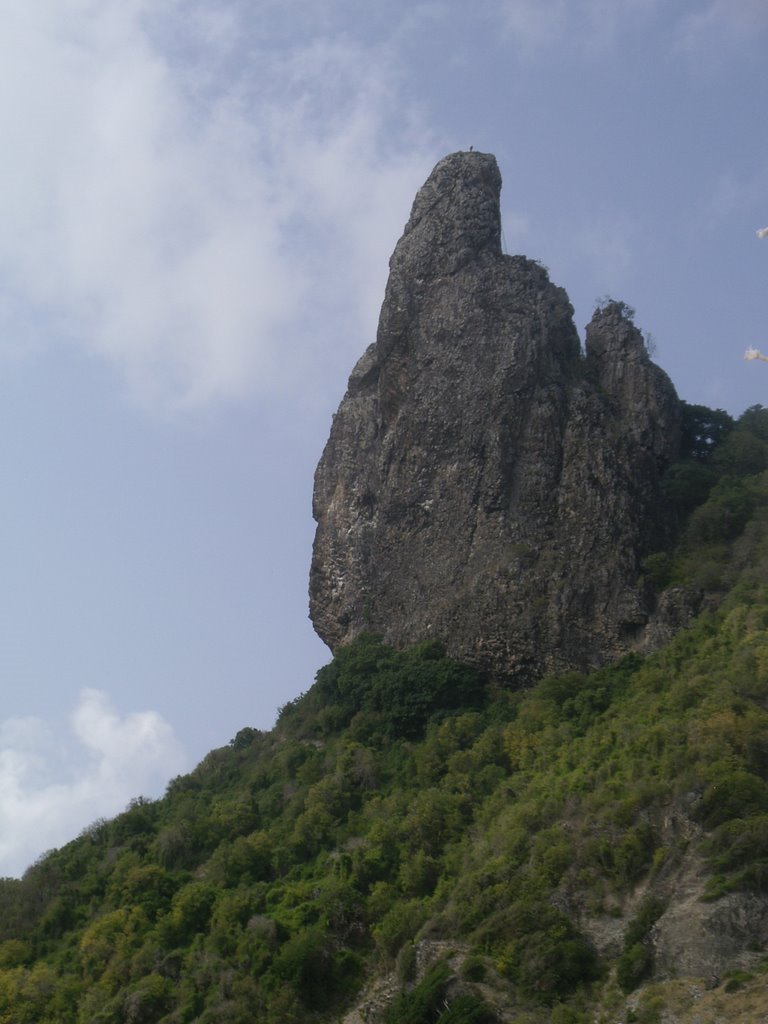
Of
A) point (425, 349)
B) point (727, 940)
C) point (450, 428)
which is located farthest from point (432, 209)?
point (727, 940)

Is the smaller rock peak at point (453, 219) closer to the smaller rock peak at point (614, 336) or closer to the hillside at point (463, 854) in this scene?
the smaller rock peak at point (614, 336)

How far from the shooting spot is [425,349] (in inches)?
1898

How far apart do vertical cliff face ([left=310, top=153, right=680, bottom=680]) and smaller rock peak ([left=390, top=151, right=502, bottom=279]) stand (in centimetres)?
7

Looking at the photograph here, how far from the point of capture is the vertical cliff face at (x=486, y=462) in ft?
138

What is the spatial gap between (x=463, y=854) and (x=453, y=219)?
2631 cm

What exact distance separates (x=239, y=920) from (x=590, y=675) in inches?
→ 518

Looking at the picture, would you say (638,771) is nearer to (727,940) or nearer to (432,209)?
(727,940)

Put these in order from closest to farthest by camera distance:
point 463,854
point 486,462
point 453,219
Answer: point 463,854 → point 486,462 → point 453,219

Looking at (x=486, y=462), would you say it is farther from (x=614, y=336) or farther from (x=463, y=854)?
(x=463, y=854)

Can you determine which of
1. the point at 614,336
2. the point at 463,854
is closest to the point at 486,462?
the point at 614,336

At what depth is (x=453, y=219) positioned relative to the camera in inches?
1988

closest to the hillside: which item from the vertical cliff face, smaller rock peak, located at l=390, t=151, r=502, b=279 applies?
the vertical cliff face

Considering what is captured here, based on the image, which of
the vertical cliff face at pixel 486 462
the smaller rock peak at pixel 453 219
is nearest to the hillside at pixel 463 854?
the vertical cliff face at pixel 486 462

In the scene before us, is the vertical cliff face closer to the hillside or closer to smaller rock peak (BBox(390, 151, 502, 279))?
smaller rock peak (BBox(390, 151, 502, 279))
